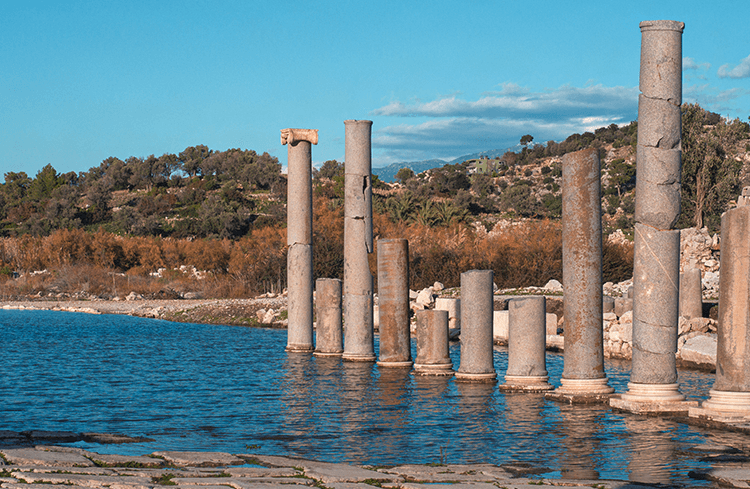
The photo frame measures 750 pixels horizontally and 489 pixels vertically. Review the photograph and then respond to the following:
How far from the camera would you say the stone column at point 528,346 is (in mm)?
14500

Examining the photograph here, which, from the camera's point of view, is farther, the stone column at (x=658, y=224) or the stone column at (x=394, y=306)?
the stone column at (x=394, y=306)

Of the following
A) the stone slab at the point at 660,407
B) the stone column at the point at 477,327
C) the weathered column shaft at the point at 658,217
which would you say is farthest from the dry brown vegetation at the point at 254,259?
the stone slab at the point at 660,407

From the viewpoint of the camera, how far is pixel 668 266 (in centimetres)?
1202

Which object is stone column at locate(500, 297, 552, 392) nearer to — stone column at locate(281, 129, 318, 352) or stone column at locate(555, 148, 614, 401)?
stone column at locate(555, 148, 614, 401)

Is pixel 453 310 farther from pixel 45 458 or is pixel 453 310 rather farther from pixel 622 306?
pixel 45 458

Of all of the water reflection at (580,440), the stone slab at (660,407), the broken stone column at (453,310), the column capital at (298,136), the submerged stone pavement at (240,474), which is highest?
the column capital at (298,136)

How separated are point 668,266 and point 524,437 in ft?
11.3

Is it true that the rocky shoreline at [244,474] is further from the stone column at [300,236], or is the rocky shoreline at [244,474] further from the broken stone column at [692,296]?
the broken stone column at [692,296]

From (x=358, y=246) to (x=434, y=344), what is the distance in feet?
11.7

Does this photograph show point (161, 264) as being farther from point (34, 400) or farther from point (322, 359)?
point (34, 400)

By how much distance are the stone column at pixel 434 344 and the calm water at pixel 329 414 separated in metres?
0.45

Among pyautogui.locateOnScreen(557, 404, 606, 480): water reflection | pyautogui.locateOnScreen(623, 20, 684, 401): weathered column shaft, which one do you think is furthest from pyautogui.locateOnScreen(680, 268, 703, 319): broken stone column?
pyautogui.locateOnScreen(623, 20, 684, 401): weathered column shaft

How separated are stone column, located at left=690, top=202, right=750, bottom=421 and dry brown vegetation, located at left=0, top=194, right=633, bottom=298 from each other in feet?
86.4

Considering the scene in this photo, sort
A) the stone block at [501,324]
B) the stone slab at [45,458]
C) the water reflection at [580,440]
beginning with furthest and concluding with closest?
the stone block at [501,324], the water reflection at [580,440], the stone slab at [45,458]
